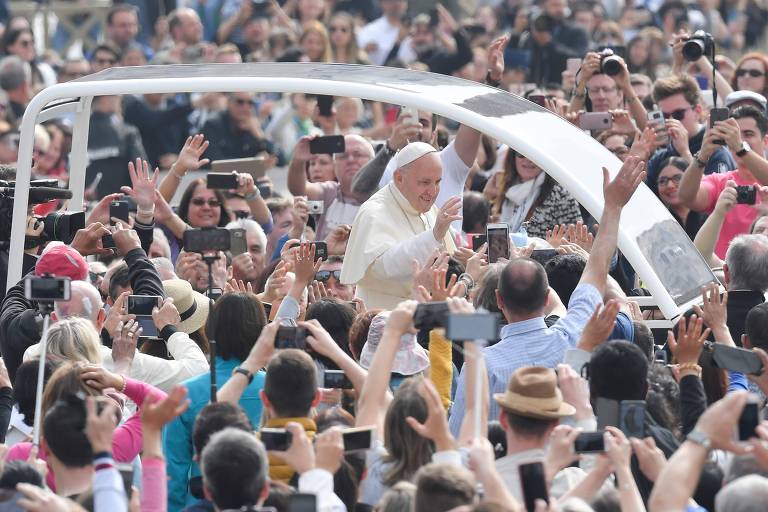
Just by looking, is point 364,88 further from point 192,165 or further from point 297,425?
point 297,425

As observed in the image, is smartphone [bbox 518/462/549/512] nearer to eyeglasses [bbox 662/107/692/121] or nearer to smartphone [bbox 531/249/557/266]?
smartphone [bbox 531/249/557/266]

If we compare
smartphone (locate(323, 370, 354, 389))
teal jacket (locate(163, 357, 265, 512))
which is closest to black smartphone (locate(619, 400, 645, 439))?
smartphone (locate(323, 370, 354, 389))

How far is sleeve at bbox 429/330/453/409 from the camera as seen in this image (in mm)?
6395

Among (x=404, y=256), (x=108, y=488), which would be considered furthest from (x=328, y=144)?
(x=108, y=488)

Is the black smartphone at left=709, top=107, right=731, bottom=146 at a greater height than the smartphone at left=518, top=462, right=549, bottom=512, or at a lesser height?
greater

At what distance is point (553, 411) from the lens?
548 cm

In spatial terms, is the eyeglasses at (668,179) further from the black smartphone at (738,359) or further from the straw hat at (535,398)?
the straw hat at (535,398)

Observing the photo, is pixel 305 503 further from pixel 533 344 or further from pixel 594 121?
pixel 594 121

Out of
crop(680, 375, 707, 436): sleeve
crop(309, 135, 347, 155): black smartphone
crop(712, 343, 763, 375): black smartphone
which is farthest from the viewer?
crop(309, 135, 347, 155): black smartphone

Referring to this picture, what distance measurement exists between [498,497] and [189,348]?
2.67m

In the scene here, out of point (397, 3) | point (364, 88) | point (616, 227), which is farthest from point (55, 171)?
point (616, 227)

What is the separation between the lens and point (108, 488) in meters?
4.97

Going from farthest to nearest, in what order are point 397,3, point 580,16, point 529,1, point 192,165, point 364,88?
point 529,1 → point 397,3 → point 580,16 → point 192,165 → point 364,88

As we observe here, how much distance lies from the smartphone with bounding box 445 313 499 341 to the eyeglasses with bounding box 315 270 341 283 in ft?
12.3
